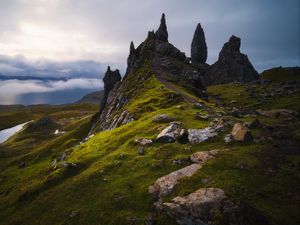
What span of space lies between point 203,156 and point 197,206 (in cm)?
1214

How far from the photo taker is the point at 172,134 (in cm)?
5066

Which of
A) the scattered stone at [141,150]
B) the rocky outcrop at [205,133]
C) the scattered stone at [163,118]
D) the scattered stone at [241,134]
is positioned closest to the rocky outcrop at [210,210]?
the scattered stone at [241,134]

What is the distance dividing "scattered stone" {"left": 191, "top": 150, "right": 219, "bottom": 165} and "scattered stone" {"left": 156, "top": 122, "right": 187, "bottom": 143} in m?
7.65

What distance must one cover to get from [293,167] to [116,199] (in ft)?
70.4

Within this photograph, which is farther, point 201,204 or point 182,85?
point 182,85

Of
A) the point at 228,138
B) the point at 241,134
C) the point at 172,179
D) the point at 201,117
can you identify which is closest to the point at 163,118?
the point at 201,117

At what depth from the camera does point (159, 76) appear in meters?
113

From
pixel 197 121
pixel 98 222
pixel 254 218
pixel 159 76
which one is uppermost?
pixel 159 76

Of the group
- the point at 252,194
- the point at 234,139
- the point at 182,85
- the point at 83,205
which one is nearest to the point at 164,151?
the point at 234,139

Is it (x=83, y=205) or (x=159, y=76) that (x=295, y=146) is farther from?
(x=159, y=76)

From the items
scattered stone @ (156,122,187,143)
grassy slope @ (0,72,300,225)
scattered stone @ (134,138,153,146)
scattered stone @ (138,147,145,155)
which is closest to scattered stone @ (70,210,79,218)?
grassy slope @ (0,72,300,225)

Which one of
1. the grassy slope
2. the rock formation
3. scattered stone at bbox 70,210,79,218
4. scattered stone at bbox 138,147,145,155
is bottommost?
scattered stone at bbox 70,210,79,218

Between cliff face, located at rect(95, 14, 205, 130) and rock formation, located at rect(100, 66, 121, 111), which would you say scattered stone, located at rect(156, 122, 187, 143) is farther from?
rock formation, located at rect(100, 66, 121, 111)

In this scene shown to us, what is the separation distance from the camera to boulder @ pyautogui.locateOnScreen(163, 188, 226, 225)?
27.5m
